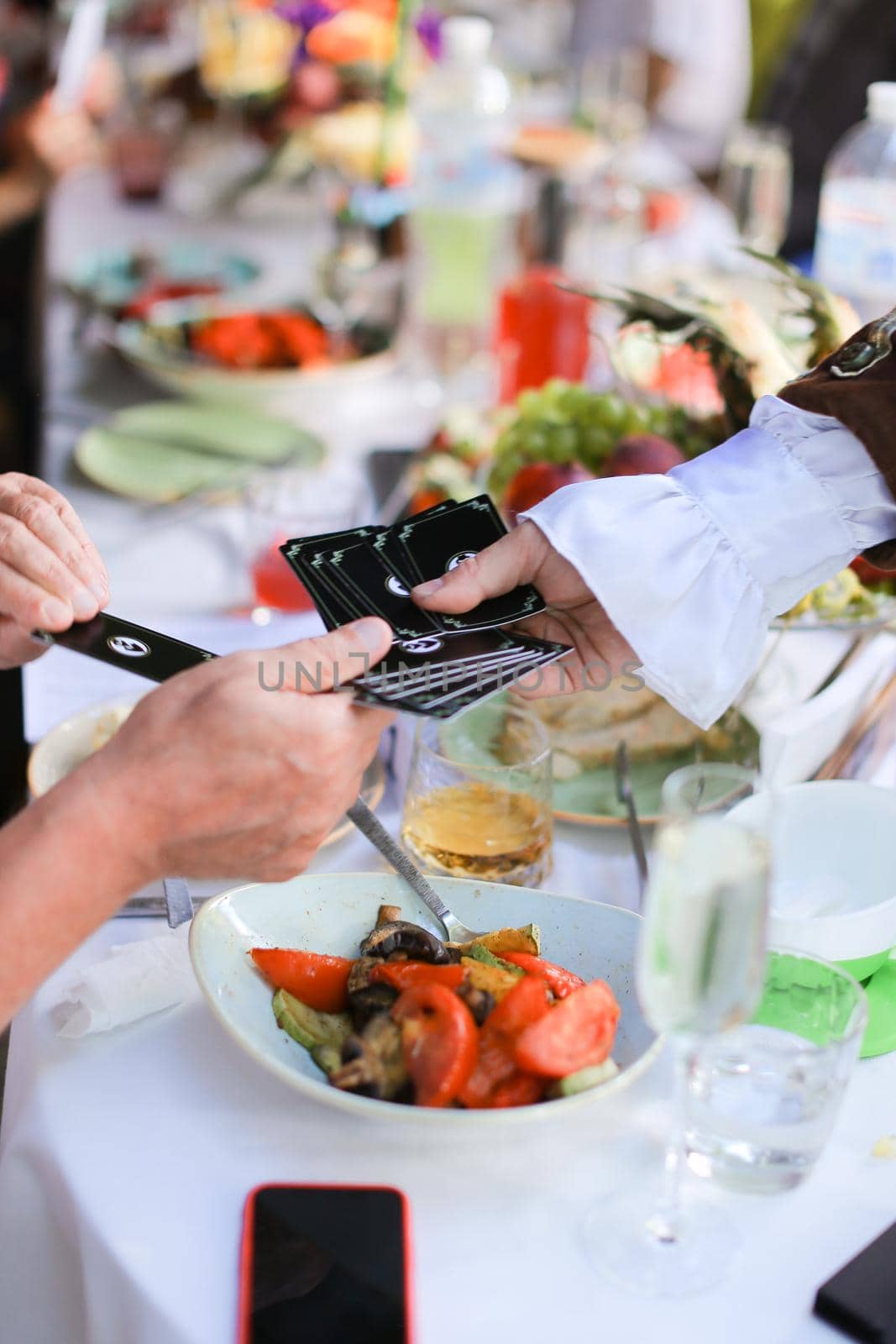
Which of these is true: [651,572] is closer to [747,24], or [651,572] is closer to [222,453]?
[222,453]

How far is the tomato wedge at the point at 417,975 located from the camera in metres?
0.81

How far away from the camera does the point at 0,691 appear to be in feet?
4.32

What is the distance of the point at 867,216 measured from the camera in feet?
5.96

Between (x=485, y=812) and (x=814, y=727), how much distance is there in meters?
0.29

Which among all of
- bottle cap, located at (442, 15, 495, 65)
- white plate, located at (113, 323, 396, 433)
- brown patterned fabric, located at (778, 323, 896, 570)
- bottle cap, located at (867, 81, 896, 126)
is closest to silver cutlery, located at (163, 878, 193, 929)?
brown patterned fabric, located at (778, 323, 896, 570)

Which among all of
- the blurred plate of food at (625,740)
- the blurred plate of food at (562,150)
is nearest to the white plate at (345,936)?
the blurred plate of food at (625,740)

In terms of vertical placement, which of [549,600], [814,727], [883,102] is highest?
[883,102]

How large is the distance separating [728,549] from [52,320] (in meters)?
1.57

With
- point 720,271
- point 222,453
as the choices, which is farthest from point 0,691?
point 720,271

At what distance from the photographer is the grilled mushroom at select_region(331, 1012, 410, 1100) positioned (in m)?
0.75

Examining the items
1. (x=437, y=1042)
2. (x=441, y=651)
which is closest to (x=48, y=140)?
(x=441, y=651)

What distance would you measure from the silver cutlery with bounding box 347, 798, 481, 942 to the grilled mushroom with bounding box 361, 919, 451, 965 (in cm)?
5

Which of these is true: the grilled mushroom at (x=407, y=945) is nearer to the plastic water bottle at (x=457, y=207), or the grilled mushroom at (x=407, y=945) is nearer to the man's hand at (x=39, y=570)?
the man's hand at (x=39, y=570)

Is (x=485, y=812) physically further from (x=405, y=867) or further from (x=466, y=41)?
(x=466, y=41)
